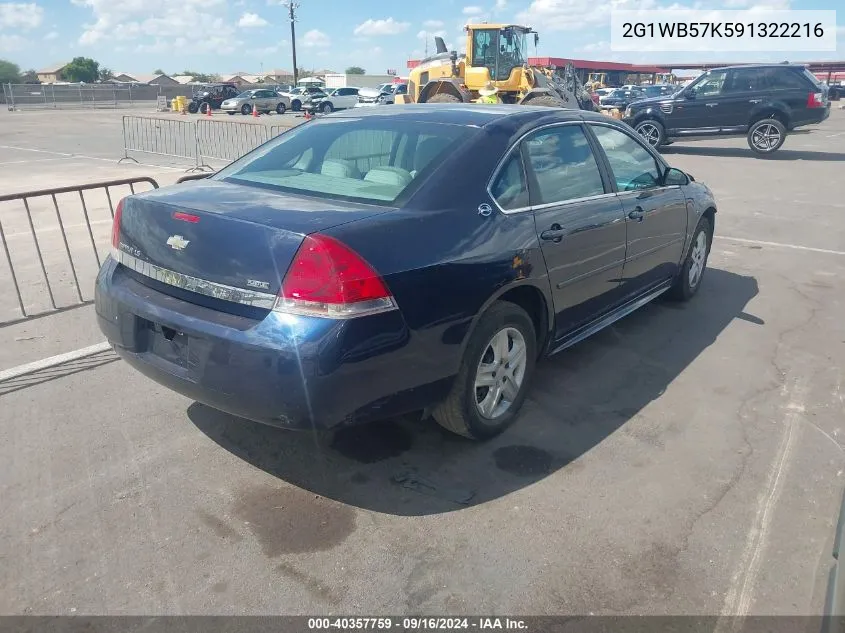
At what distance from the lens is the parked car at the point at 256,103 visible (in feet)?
134

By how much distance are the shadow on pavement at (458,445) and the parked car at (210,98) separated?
137 ft

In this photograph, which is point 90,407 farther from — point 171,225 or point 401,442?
point 401,442

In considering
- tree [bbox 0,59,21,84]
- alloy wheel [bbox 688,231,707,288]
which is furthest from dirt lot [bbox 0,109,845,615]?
tree [bbox 0,59,21,84]

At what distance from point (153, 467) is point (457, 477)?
4.93 ft

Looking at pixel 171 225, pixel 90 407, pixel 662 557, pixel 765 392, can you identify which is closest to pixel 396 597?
pixel 662 557

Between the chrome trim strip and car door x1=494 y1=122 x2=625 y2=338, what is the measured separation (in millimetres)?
1379

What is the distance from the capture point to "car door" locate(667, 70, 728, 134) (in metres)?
17.4

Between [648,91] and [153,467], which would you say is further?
[648,91]

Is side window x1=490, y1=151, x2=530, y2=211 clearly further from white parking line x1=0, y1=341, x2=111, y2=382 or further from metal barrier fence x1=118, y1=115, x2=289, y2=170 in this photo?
metal barrier fence x1=118, y1=115, x2=289, y2=170

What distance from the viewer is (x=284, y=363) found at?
9.00 ft

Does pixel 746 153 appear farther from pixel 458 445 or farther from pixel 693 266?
pixel 458 445

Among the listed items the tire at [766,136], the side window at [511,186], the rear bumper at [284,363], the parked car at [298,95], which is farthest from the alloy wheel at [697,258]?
the parked car at [298,95]

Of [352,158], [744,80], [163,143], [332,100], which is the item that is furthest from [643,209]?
[332,100]

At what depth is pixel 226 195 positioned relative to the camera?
3332mm
